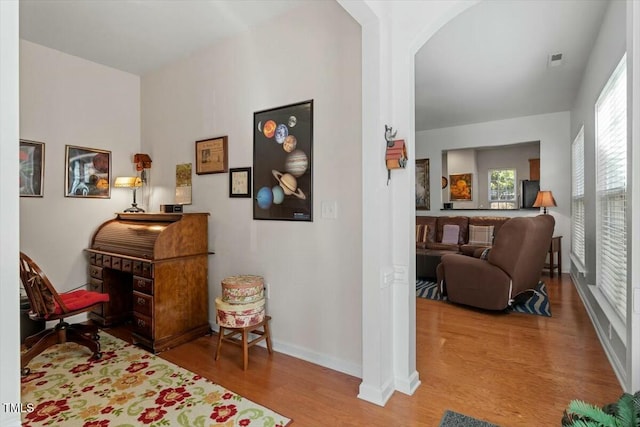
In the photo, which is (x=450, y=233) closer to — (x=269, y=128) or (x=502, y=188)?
(x=502, y=188)

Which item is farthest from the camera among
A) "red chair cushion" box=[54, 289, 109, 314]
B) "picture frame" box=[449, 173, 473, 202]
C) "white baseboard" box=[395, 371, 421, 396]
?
"picture frame" box=[449, 173, 473, 202]

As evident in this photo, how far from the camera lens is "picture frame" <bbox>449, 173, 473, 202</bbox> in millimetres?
8367

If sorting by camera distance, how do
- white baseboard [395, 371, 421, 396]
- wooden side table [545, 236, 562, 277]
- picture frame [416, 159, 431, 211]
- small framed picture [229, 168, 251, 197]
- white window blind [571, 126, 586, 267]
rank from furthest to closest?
picture frame [416, 159, 431, 211] < wooden side table [545, 236, 562, 277] < white window blind [571, 126, 586, 267] < small framed picture [229, 168, 251, 197] < white baseboard [395, 371, 421, 396]

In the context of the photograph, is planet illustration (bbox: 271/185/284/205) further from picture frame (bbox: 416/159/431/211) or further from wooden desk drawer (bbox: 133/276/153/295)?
picture frame (bbox: 416/159/431/211)

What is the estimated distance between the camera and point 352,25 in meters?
2.38

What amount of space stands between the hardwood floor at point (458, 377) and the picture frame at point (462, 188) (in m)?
5.41

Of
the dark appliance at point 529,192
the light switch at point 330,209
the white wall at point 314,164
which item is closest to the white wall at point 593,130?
the white wall at point 314,164

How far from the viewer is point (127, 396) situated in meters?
2.13

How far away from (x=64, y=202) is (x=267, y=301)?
2.46 meters

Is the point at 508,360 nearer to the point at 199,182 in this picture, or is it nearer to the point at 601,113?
the point at 601,113

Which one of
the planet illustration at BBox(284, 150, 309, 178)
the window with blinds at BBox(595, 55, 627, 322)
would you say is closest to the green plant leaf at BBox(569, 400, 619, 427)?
the window with blinds at BBox(595, 55, 627, 322)

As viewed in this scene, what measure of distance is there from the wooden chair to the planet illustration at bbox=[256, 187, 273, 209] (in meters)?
1.61

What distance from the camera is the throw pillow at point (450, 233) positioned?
6.18 meters

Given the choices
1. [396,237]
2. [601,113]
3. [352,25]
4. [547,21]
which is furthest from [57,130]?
[601,113]
